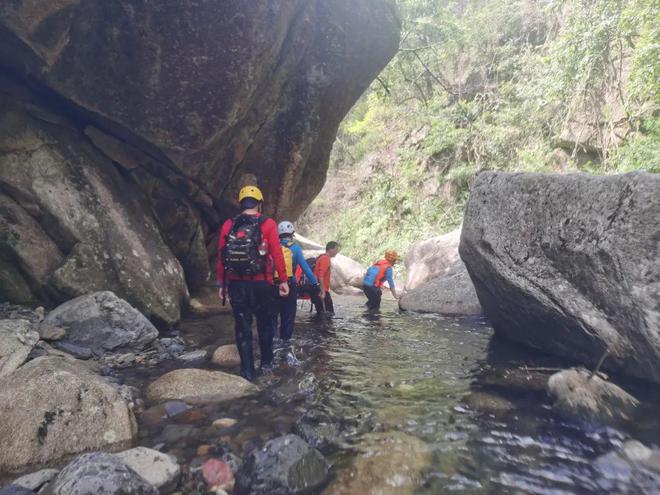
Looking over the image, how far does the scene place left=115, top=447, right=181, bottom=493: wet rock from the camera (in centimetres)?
311

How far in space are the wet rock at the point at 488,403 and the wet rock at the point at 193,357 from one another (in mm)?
3655

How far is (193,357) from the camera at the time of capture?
638 cm

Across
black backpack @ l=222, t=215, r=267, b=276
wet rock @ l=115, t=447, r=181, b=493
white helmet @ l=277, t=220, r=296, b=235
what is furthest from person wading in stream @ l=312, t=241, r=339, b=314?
wet rock @ l=115, t=447, r=181, b=493

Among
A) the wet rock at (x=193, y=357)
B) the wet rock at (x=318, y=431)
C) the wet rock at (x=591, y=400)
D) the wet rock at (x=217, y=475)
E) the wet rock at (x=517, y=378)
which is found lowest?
the wet rock at (x=193, y=357)

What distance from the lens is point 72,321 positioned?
20.3 ft

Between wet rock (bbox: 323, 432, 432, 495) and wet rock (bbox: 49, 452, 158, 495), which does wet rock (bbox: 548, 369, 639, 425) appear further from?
wet rock (bbox: 49, 452, 158, 495)

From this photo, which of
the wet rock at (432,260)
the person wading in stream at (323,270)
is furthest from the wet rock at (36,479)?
the wet rock at (432,260)

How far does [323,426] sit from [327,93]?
846 cm

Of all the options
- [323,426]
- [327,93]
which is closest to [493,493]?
[323,426]

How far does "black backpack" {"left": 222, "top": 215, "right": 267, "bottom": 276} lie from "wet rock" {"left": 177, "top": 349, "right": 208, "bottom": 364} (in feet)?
5.82

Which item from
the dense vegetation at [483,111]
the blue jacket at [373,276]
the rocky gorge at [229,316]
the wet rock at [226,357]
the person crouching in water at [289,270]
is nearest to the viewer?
the rocky gorge at [229,316]

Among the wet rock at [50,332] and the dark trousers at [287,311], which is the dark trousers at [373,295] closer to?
the dark trousers at [287,311]

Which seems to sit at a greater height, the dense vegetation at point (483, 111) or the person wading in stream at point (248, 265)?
the dense vegetation at point (483, 111)

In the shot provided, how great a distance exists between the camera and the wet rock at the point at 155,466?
311 cm
